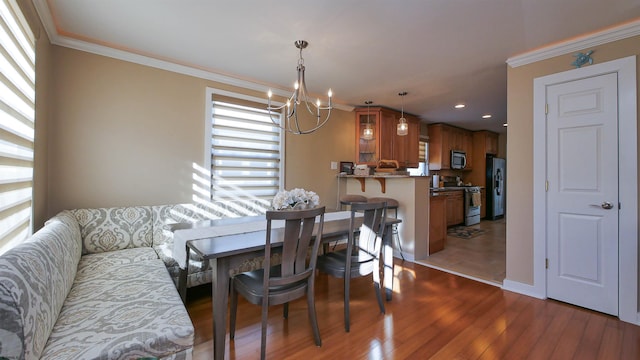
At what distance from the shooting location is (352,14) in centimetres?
200

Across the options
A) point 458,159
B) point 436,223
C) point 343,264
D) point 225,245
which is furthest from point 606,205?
point 458,159

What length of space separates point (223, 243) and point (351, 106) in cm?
362

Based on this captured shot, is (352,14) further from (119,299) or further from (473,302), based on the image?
(473,302)

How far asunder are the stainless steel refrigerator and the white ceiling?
4176 mm

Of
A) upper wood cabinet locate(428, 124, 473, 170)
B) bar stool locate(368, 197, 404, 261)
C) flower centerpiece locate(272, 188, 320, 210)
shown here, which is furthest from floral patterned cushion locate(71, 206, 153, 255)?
upper wood cabinet locate(428, 124, 473, 170)

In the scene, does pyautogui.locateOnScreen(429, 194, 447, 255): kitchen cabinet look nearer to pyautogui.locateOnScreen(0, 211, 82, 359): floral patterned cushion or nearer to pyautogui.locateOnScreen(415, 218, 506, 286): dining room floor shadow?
pyautogui.locateOnScreen(415, 218, 506, 286): dining room floor shadow

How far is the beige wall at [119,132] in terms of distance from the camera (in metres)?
2.41

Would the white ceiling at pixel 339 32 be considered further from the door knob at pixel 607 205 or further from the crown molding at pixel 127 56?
the door knob at pixel 607 205

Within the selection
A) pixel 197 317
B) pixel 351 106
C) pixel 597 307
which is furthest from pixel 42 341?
pixel 351 106

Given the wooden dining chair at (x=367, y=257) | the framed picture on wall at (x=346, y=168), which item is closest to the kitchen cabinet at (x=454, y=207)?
the framed picture on wall at (x=346, y=168)

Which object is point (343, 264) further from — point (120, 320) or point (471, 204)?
point (471, 204)

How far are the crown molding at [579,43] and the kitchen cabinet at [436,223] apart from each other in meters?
2.01

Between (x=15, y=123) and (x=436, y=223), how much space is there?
449cm

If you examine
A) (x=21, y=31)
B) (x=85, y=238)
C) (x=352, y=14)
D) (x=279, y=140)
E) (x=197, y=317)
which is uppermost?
(x=352, y=14)
